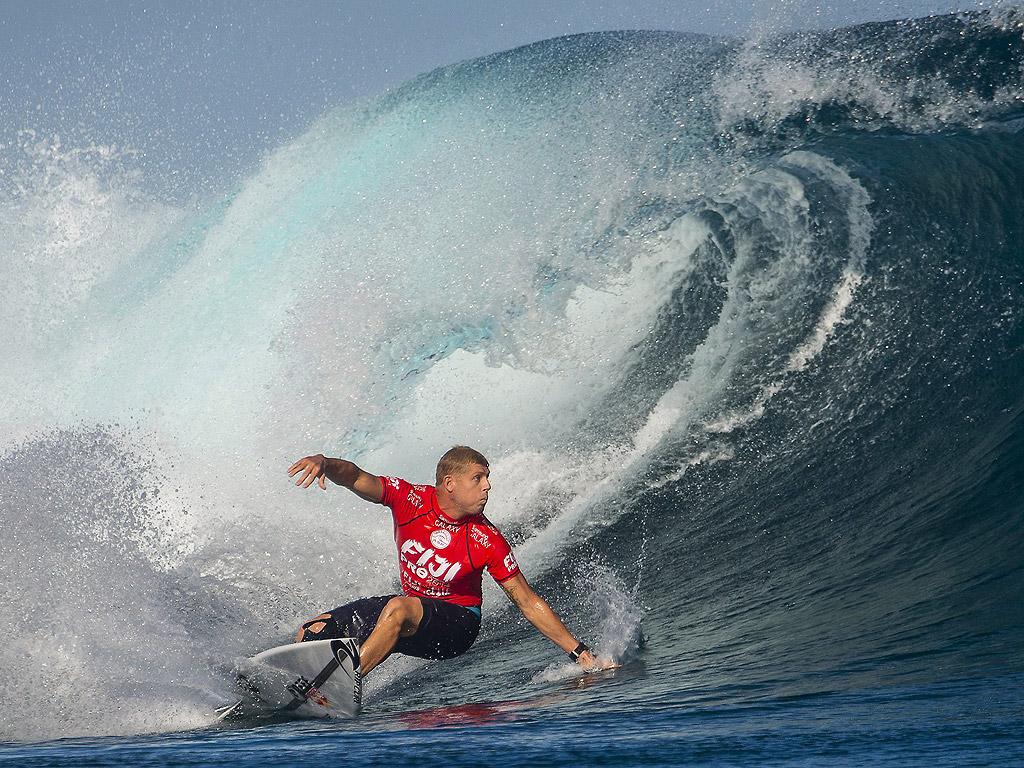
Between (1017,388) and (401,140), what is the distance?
7.79 metres

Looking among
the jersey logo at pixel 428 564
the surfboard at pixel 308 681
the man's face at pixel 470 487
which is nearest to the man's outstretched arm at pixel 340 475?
the jersey logo at pixel 428 564

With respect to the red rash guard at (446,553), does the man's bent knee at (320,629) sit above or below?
below

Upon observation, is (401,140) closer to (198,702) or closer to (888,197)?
(888,197)

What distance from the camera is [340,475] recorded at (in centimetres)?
415

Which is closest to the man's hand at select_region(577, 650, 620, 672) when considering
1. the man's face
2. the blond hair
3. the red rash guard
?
the red rash guard

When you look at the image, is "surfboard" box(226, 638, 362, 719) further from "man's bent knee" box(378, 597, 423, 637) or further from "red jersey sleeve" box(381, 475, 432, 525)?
"red jersey sleeve" box(381, 475, 432, 525)

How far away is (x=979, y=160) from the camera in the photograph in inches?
376

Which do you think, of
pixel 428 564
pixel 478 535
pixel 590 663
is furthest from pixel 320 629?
pixel 590 663

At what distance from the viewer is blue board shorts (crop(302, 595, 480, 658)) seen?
4070mm

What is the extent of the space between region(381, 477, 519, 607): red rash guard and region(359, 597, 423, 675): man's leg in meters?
0.18

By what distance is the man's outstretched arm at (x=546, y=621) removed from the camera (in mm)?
4062

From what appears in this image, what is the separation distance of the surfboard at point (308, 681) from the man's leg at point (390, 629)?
0.10m

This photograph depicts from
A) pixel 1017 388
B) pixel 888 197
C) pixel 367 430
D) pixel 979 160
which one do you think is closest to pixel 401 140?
pixel 367 430

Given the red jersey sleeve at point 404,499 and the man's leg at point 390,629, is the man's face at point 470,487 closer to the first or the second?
the red jersey sleeve at point 404,499
